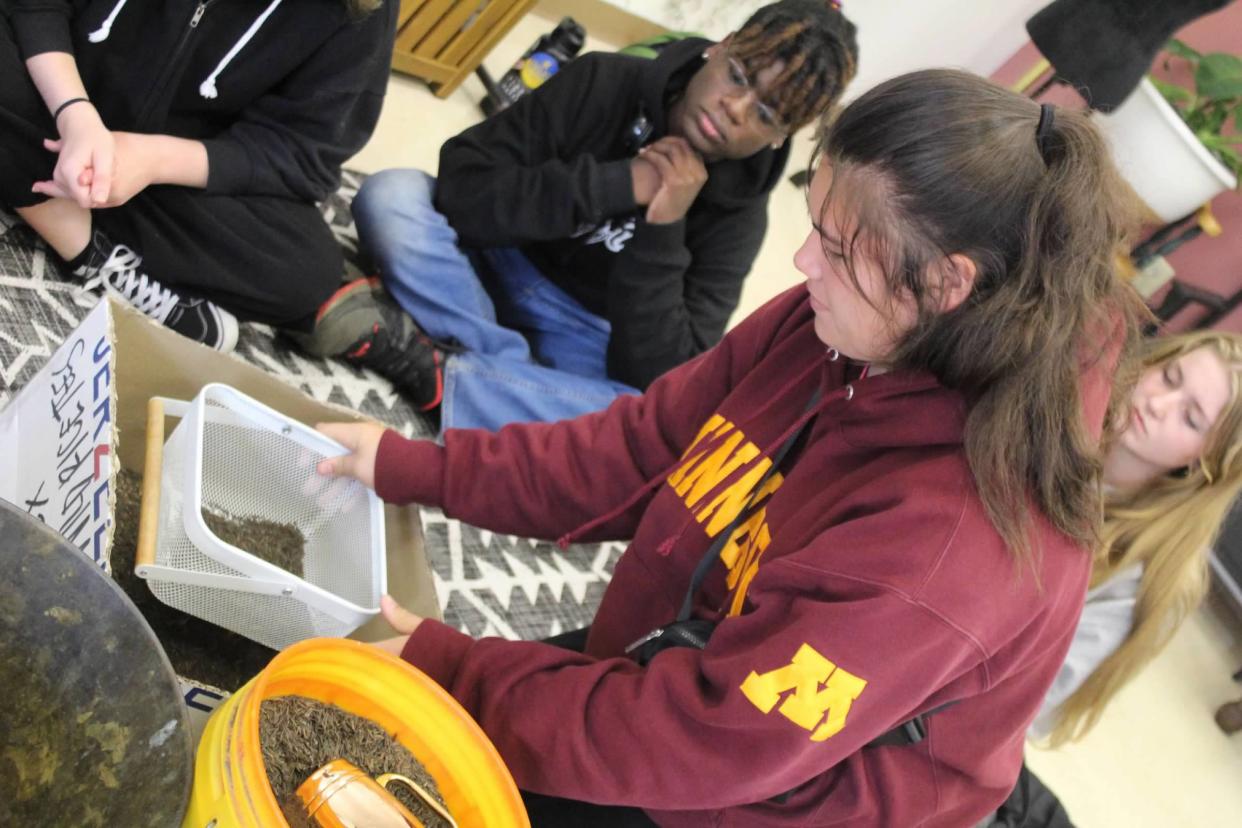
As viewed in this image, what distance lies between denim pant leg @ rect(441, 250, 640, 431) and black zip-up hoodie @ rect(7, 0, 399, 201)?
37 centimetres

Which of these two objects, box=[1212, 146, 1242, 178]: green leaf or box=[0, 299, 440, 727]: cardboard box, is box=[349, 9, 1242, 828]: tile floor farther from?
box=[1212, 146, 1242, 178]: green leaf

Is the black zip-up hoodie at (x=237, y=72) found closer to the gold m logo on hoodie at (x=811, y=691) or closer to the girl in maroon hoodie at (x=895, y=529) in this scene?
the girl in maroon hoodie at (x=895, y=529)

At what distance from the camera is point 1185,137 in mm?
2188

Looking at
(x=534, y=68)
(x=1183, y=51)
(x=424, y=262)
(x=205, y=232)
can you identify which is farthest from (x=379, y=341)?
(x=1183, y=51)

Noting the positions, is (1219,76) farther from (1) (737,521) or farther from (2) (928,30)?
(1) (737,521)

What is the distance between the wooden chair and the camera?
6.28 feet

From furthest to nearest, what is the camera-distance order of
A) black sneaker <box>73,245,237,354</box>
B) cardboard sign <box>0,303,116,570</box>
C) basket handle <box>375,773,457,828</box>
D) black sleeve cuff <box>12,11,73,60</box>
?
1. black sneaker <box>73,245,237,354</box>
2. black sleeve cuff <box>12,11,73,60</box>
3. cardboard sign <box>0,303,116,570</box>
4. basket handle <box>375,773,457,828</box>

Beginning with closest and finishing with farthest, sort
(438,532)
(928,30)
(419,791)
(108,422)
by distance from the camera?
1. (419,791)
2. (108,422)
3. (438,532)
4. (928,30)

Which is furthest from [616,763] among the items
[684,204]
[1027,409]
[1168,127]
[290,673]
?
[1168,127]

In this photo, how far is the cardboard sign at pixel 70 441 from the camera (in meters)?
0.71

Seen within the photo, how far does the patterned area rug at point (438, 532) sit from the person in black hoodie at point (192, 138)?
0.04 meters

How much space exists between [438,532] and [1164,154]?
1944 mm

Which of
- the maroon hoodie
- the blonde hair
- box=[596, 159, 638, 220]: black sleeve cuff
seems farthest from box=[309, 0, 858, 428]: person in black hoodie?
the blonde hair

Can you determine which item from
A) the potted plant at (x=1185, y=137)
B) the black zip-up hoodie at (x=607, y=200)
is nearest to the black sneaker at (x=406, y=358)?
the black zip-up hoodie at (x=607, y=200)
